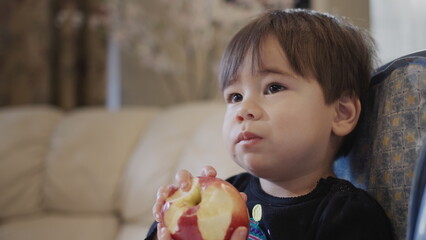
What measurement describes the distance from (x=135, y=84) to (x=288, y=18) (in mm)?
2474

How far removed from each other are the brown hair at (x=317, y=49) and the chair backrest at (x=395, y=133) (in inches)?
2.0

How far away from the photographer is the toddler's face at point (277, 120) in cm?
85

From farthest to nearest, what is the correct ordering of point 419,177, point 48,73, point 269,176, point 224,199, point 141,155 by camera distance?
1. point 48,73
2. point 141,155
3. point 269,176
4. point 224,199
5. point 419,177

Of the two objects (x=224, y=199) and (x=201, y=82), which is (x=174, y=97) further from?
(x=224, y=199)

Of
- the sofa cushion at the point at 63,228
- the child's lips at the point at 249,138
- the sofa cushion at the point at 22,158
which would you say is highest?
the child's lips at the point at 249,138

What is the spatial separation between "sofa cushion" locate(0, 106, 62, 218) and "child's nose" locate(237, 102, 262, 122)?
78.0 inches

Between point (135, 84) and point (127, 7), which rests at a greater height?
point (127, 7)

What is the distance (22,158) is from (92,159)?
407 millimetres

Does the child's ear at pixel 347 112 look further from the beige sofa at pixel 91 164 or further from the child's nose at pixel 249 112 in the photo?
the beige sofa at pixel 91 164

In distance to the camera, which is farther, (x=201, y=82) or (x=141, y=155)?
(x=201, y=82)

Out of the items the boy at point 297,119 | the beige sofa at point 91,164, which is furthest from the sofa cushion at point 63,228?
the boy at point 297,119

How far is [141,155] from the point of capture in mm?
2328

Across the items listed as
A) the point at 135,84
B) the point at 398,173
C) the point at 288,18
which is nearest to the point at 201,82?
the point at 135,84


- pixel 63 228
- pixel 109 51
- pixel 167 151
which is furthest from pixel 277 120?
pixel 109 51
